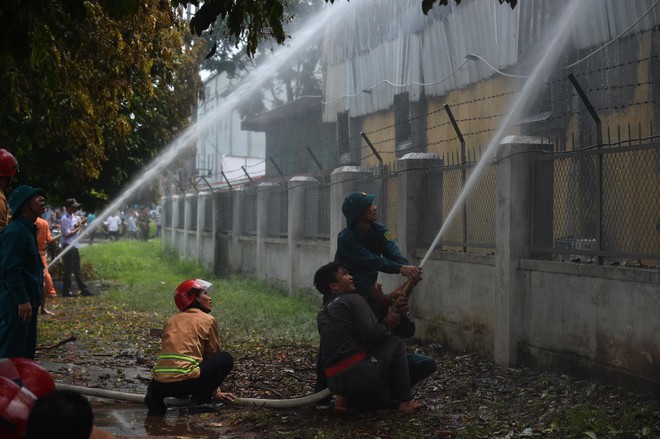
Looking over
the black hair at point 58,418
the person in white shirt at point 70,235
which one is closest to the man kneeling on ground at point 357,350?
the black hair at point 58,418

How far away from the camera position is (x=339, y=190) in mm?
11961

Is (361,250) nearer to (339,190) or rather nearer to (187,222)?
(339,190)

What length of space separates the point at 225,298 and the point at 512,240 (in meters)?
7.55

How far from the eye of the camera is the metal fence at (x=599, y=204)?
6375mm

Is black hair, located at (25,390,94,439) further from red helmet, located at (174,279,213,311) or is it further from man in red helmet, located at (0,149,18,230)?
man in red helmet, located at (0,149,18,230)

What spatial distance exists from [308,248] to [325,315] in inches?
299

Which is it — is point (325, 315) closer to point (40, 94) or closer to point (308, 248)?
point (40, 94)

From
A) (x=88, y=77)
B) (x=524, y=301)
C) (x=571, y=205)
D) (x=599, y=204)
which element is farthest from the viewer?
(x=88, y=77)

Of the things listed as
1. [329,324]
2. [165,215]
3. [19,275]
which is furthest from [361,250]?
[165,215]

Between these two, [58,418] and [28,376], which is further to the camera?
[28,376]

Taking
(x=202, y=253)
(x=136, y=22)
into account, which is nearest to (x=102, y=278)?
(x=202, y=253)

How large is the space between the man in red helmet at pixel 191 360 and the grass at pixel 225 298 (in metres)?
3.30

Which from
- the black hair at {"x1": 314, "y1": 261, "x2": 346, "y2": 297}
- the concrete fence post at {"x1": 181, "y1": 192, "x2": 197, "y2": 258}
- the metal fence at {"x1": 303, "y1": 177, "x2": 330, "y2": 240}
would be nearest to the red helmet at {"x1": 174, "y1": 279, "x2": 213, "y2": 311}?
the black hair at {"x1": 314, "y1": 261, "x2": 346, "y2": 297}

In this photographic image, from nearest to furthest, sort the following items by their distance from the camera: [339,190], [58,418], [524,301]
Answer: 1. [58,418]
2. [524,301]
3. [339,190]
